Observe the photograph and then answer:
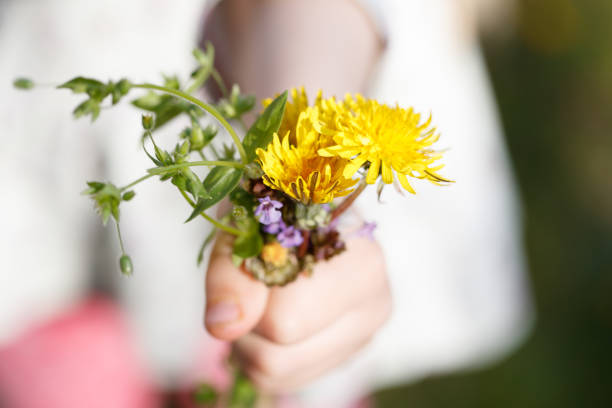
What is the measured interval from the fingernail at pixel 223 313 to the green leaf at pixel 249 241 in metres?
0.04

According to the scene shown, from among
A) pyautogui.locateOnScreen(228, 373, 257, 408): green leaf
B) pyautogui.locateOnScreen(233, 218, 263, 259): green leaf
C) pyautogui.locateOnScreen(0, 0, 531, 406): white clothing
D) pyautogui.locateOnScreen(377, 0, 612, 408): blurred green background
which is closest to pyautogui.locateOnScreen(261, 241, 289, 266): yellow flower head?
pyautogui.locateOnScreen(233, 218, 263, 259): green leaf

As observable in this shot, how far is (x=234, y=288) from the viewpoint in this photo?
26cm

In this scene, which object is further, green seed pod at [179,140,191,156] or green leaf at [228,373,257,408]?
green leaf at [228,373,257,408]

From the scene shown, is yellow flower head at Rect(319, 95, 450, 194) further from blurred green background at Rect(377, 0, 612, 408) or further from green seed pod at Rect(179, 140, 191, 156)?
blurred green background at Rect(377, 0, 612, 408)

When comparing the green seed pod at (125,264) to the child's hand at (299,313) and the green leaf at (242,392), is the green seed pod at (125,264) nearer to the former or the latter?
the child's hand at (299,313)

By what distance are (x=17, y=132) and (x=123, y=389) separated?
0.36m

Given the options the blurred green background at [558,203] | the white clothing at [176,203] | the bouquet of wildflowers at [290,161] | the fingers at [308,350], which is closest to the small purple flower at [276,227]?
the bouquet of wildflowers at [290,161]

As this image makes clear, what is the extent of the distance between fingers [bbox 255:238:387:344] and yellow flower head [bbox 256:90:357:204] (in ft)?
0.33

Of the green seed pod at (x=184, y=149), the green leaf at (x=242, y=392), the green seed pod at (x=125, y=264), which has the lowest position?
the green leaf at (x=242, y=392)

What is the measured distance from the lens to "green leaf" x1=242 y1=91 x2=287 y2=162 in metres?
0.19

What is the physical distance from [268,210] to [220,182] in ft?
0.07

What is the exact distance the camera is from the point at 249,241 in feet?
0.76

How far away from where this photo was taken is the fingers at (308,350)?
318mm

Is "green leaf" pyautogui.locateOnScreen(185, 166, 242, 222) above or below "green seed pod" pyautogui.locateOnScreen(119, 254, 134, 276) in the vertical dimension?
above
